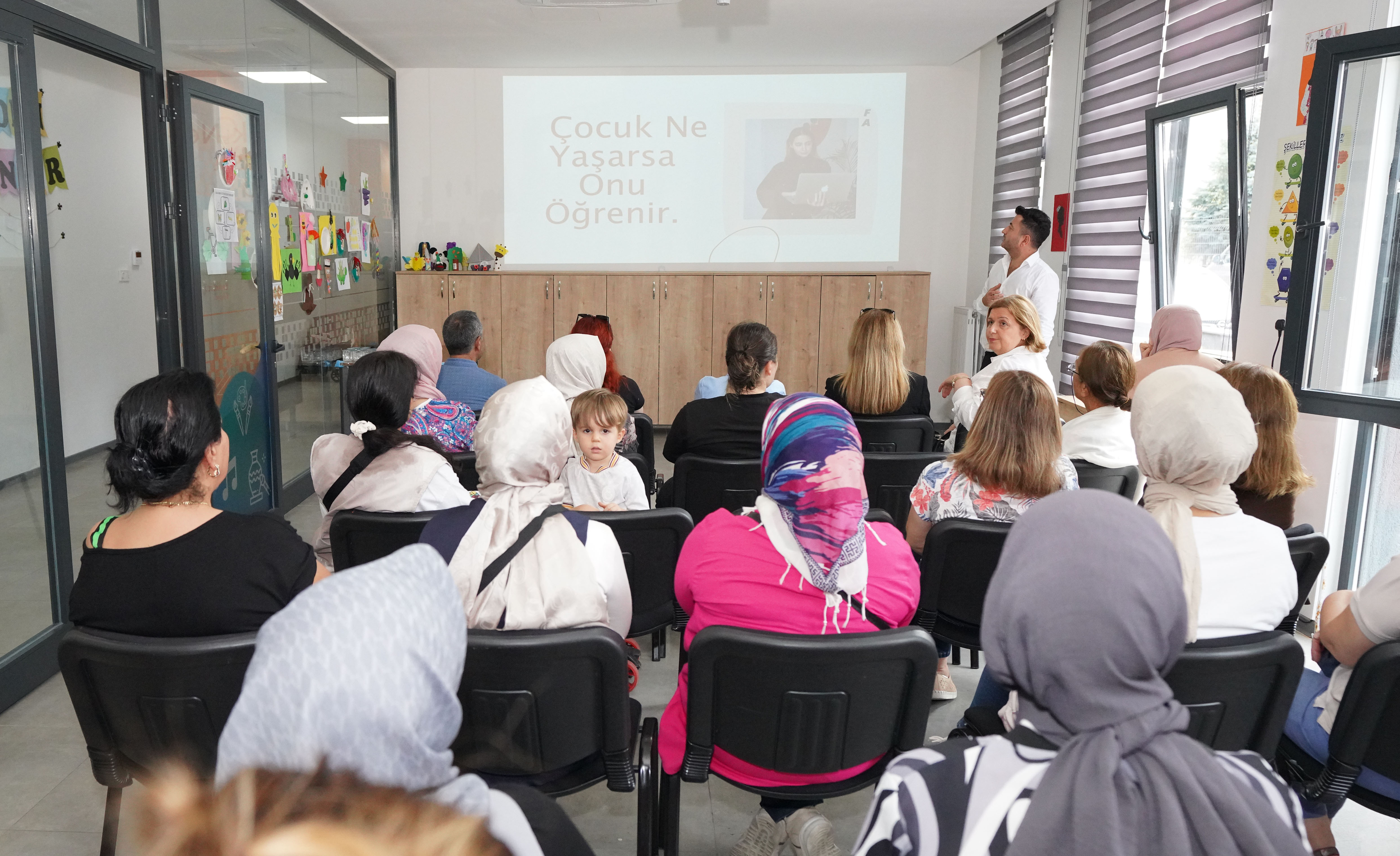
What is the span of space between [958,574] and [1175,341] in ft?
6.70

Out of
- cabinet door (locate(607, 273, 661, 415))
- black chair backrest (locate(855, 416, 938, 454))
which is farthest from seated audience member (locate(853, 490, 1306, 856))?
cabinet door (locate(607, 273, 661, 415))

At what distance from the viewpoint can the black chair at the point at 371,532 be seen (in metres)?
2.18

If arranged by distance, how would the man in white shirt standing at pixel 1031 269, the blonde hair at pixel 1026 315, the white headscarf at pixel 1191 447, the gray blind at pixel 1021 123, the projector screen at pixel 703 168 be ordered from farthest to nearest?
the projector screen at pixel 703 168
the gray blind at pixel 1021 123
the man in white shirt standing at pixel 1031 269
the blonde hair at pixel 1026 315
the white headscarf at pixel 1191 447

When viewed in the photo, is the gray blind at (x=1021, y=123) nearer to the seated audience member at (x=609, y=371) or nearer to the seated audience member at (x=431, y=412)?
the seated audience member at (x=609, y=371)

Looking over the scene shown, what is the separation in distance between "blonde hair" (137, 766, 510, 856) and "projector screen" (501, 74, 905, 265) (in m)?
6.98

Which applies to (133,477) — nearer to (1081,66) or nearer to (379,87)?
(1081,66)

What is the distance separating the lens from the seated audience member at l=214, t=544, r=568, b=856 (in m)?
0.65

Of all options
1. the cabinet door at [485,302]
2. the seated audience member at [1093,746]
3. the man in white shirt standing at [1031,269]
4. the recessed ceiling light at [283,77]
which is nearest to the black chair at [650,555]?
the seated audience member at [1093,746]

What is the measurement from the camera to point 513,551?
5.29 feet

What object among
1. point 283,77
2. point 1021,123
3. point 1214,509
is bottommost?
point 1214,509

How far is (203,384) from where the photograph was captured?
174cm

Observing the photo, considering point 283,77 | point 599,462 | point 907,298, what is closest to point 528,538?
point 599,462

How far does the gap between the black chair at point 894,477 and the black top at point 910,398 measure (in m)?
0.53

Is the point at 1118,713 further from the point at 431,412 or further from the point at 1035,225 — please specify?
the point at 1035,225
